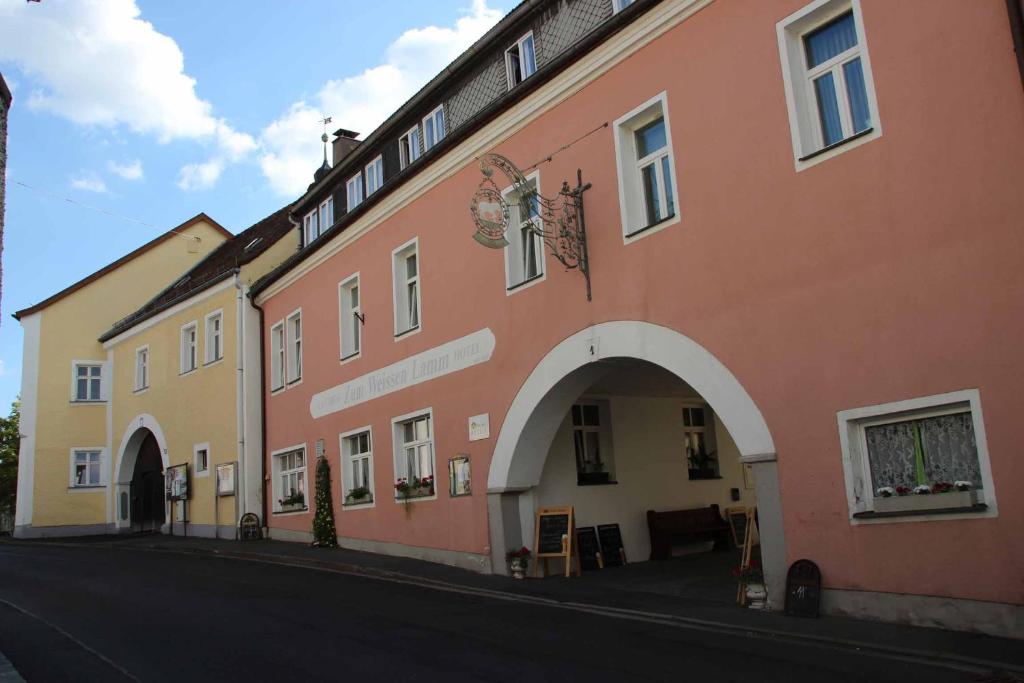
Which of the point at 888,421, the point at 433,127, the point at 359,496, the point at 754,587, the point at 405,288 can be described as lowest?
the point at 754,587

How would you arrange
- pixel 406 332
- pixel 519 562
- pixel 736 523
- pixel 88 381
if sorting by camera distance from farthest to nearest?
pixel 88 381 < pixel 736 523 < pixel 406 332 < pixel 519 562

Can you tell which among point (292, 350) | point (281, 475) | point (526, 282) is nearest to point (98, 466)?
point (281, 475)

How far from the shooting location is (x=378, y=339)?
18234mm

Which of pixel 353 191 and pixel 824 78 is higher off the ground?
pixel 353 191

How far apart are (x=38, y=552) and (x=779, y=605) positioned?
19.7 m

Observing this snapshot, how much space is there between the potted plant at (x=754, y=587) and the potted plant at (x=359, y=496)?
9401 millimetres

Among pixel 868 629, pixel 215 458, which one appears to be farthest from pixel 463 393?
pixel 215 458

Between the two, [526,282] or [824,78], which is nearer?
[824,78]

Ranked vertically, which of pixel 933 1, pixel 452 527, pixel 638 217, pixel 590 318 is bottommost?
pixel 452 527

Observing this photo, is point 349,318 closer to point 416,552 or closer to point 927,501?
point 416,552

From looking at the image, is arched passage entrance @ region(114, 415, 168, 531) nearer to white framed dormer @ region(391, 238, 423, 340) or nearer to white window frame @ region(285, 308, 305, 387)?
white window frame @ region(285, 308, 305, 387)

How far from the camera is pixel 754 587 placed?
1034cm

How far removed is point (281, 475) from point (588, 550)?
1025 centimetres

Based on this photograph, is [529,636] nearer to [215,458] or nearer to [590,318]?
[590,318]
